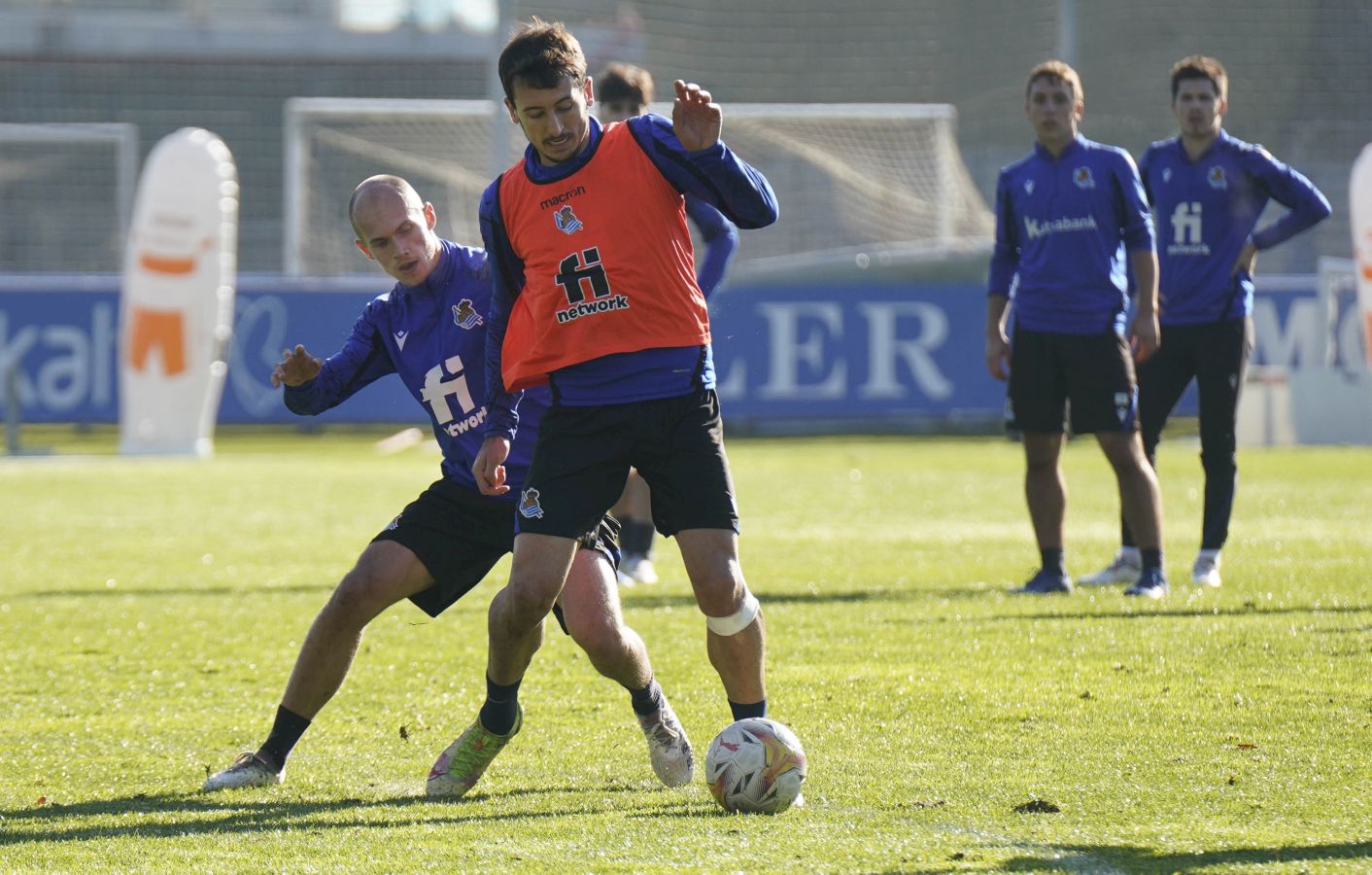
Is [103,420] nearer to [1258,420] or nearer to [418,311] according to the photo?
[1258,420]

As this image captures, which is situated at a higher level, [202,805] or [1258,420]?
[202,805]

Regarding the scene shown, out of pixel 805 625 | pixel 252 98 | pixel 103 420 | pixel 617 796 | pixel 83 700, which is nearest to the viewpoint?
pixel 617 796

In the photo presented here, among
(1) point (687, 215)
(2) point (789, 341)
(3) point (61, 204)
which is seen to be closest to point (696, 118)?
(1) point (687, 215)

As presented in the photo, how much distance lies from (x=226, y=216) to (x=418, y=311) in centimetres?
1589

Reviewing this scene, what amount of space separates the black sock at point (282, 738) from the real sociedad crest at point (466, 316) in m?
1.11

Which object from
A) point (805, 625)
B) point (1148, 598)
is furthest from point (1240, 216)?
point (805, 625)

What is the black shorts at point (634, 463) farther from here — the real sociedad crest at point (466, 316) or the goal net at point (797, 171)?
the goal net at point (797, 171)

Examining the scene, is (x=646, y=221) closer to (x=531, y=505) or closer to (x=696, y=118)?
(x=696, y=118)

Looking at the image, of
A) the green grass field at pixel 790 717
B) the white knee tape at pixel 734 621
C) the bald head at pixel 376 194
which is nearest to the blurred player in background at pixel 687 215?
the green grass field at pixel 790 717

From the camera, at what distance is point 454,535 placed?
199 inches

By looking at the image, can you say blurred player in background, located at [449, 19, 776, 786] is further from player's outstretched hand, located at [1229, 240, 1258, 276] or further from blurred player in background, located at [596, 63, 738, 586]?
player's outstretched hand, located at [1229, 240, 1258, 276]

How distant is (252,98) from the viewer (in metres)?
35.0

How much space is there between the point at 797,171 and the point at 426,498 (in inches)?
851

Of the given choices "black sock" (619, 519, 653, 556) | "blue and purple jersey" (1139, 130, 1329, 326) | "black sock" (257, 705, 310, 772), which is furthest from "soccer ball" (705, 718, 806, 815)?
"black sock" (619, 519, 653, 556)
